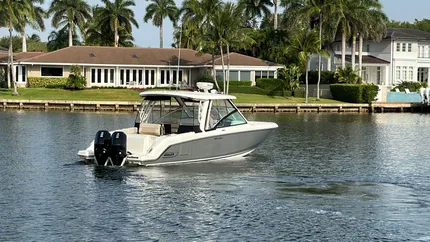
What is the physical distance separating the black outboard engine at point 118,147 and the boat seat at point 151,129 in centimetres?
257

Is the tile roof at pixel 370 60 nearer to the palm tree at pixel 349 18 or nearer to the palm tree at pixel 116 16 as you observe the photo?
the palm tree at pixel 349 18

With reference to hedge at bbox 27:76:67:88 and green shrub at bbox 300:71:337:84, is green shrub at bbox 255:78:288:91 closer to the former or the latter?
green shrub at bbox 300:71:337:84

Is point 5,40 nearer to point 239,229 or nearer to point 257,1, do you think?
point 257,1

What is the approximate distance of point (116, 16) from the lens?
104m

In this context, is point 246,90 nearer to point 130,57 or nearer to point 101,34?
point 130,57

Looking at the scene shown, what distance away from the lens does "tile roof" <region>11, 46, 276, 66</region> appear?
281 feet

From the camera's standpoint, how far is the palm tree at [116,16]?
344ft

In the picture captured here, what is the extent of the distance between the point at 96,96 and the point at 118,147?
165ft

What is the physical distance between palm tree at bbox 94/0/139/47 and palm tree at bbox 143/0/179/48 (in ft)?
22.1

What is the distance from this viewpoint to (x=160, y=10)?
114438 millimetres

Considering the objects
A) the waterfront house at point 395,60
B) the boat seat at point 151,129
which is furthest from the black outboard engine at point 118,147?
the waterfront house at point 395,60

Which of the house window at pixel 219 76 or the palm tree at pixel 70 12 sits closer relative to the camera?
the house window at pixel 219 76

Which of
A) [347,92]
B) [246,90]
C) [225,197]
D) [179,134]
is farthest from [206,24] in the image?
[225,197]

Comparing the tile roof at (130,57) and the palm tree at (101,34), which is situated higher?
the palm tree at (101,34)
